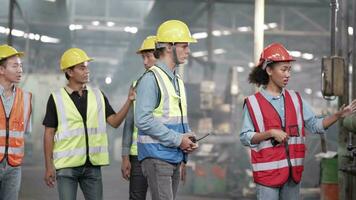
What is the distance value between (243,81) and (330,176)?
15.8 m

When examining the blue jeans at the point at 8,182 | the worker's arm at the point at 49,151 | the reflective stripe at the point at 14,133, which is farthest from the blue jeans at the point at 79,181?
the reflective stripe at the point at 14,133

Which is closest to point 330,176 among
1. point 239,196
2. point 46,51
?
point 239,196

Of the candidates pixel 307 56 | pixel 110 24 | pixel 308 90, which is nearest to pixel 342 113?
pixel 110 24

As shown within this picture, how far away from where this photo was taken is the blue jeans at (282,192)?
10.7 ft

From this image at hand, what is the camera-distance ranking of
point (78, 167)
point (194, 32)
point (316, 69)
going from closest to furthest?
point (78, 167), point (194, 32), point (316, 69)

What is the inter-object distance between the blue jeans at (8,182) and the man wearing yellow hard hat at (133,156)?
818 millimetres

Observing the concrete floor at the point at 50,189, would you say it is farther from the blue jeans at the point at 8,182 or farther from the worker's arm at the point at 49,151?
the worker's arm at the point at 49,151

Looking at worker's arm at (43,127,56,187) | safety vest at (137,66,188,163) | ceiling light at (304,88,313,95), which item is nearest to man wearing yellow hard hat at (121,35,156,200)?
worker's arm at (43,127,56,187)

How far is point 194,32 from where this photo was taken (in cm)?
1559

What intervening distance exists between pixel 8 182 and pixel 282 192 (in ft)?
6.30

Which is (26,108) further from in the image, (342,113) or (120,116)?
(342,113)

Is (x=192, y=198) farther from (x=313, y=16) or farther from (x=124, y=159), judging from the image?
(x=313, y=16)

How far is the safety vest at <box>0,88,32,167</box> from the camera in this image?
3861 millimetres

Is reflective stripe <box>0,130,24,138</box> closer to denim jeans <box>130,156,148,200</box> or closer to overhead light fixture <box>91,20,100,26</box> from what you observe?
denim jeans <box>130,156,148,200</box>
